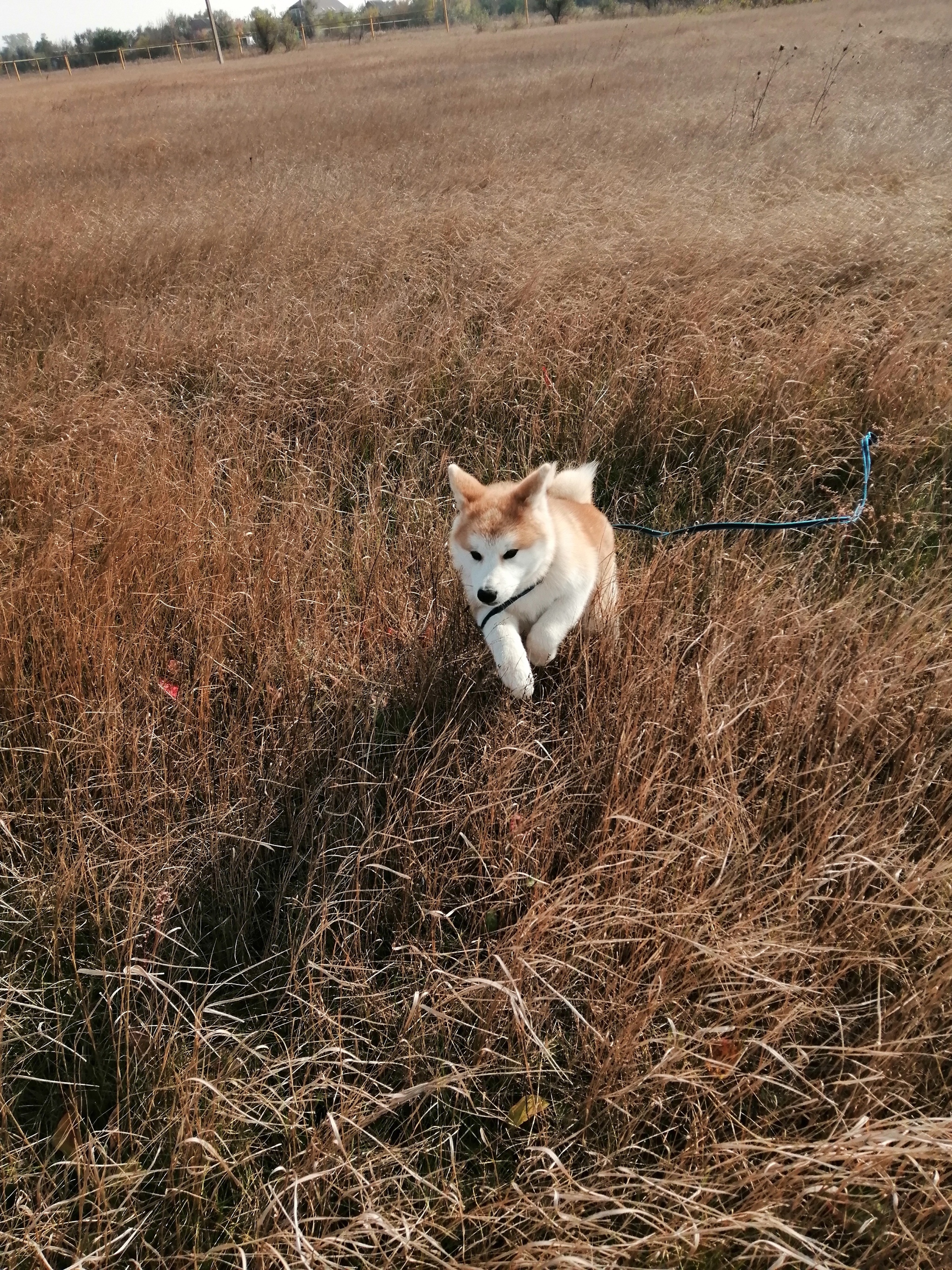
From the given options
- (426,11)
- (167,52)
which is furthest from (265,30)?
(426,11)

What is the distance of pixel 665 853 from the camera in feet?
5.54

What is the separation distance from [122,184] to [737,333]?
740 centimetres

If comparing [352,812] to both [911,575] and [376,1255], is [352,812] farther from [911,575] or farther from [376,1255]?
[911,575]

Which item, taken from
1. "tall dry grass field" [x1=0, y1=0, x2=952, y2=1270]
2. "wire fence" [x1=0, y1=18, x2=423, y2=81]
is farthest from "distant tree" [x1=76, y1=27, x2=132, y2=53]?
"tall dry grass field" [x1=0, y1=0, x2=952, y2=1270]

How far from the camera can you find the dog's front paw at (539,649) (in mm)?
2229

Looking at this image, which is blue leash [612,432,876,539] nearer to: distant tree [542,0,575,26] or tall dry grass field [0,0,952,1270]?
tall dry grass field [0,0,952,1270]

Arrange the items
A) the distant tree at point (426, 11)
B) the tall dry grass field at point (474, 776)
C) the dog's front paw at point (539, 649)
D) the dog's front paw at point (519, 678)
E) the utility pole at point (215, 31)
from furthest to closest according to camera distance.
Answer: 1. the distant tree at point (426, 11)
2. the utility pole at point (215, 31)
3. the dog's front paw at point (539, 649)
4. the dog's front paw at point (519, 678)
5. the tall dry grass field at point (474, 776)

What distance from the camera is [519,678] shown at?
2.11 meters

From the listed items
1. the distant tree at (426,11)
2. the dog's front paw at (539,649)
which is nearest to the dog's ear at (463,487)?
the dog's front paw at (539,649)

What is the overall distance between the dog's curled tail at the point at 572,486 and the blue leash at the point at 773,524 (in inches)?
12.6

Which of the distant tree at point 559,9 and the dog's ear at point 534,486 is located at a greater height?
the distant tree at point 559,9

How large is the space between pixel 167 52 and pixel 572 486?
7156cm

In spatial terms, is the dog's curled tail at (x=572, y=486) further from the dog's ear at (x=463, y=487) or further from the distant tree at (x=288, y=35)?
the distant tree at (x=288, y=35)

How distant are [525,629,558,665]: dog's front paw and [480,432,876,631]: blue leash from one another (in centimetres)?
84
